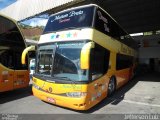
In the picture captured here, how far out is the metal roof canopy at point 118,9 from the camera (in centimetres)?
1376

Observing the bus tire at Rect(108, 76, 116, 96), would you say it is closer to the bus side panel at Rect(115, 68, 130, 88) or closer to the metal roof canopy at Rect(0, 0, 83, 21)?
the bus side panel at Rect(115, 68, 130, 88)

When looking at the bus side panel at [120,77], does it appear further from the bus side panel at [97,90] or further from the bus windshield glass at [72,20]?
the bus windshield glass at [72,20]

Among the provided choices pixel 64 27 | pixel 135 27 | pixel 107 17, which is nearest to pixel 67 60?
pixel 64 27

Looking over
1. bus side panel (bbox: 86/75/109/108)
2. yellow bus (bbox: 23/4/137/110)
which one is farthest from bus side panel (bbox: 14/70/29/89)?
bus side panel (bbox: 86/75/109/108)

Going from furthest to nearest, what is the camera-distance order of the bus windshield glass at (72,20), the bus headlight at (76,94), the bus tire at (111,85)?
the bus tire at (111,85) < the bus windshield glass at (72,20) < the bus headlight at (76,94)

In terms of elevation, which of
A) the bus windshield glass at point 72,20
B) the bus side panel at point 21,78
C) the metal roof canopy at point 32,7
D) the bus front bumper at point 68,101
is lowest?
the bus front bumper at point 68,101

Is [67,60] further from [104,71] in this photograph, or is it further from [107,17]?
[107,17]

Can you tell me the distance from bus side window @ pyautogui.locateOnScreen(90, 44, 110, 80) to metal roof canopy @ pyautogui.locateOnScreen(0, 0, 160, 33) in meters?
5.61

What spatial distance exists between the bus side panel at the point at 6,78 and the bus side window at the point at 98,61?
3.51 m

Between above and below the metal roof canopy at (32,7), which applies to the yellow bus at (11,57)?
below

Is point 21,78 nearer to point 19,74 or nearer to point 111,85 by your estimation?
point 19,74

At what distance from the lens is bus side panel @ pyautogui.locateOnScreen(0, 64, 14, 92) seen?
26.0 feet

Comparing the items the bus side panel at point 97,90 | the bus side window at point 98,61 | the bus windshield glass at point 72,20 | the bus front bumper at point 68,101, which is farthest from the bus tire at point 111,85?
the bus windshield glass at point 72,20

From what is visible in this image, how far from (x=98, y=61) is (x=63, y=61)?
3.94 ft
